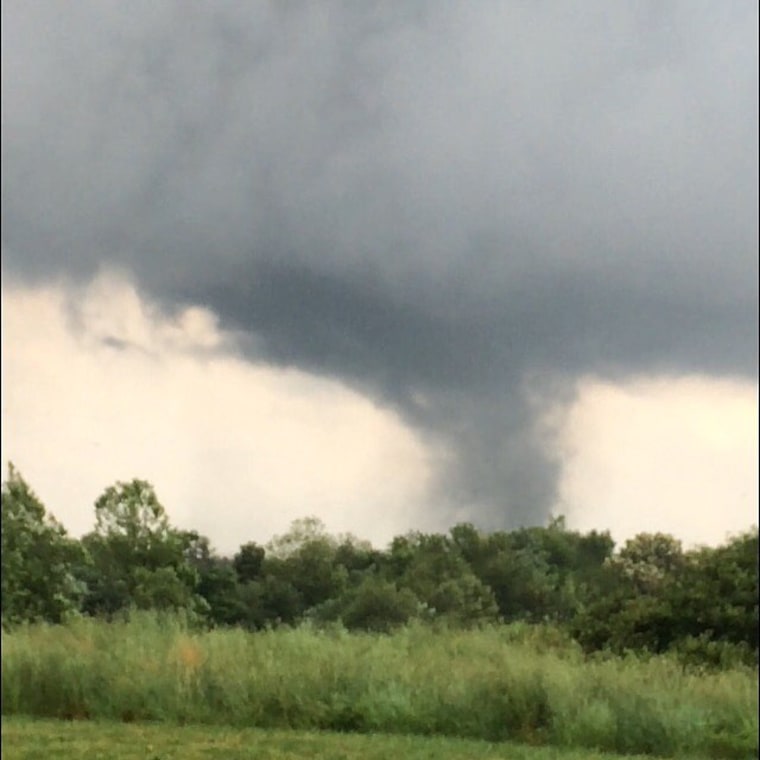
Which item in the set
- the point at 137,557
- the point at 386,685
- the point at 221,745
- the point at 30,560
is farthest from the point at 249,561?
the point at 30,560

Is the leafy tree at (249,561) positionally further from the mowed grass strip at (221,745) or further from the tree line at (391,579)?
the mowed grass strip at (221,745)

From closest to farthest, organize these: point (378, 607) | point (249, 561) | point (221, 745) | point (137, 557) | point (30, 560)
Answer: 1. point (30, 560)
2. point (221, 745)
3. point (137, 557)
4. point (249, 561)
5. point (378, 607)

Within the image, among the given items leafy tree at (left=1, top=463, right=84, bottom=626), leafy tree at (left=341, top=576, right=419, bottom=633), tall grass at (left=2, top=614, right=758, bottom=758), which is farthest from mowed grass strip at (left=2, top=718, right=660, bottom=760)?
leafy tree at (left=341, top=576, right=419, bottom=633)

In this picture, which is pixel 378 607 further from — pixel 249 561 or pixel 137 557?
pixel 137 557

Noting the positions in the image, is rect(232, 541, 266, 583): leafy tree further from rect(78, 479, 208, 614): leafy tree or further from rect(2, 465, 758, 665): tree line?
rect(78, 479, 208, 614): leafy tree

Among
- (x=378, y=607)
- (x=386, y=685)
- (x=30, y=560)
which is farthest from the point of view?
(x=378, y=607)

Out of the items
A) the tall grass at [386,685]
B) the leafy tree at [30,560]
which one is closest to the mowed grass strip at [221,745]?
the tall grass at [386,685]

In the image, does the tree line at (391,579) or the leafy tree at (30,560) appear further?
the tree line at (391,579)
